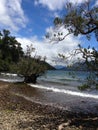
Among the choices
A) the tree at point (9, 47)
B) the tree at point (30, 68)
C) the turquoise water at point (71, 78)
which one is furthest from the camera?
the tree at point (9, 47)

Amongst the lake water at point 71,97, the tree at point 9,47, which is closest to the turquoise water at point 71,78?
the lake water at point 71,97

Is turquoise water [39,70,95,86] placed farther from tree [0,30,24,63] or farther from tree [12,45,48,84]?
tree [0,30,24,63]

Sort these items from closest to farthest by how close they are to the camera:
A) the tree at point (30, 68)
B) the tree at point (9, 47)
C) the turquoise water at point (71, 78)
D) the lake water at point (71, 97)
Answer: the turquoise water at point (71, 78) → the lake water at point (71, 97) → the tree at point (30, 68) → the tree at point (9, 47)

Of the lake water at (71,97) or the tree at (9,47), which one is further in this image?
the tree at (9,47)

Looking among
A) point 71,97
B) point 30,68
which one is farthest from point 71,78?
point 71,97

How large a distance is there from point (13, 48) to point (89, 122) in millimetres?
88315

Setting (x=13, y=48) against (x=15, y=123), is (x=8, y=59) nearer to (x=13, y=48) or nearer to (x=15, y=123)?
(x=13, y=48)

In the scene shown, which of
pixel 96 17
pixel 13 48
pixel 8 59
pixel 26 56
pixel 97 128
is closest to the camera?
pixel 97 128

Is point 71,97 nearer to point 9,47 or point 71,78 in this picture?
point 71,78

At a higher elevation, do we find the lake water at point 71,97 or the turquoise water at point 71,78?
the turquoise water at point 71,78

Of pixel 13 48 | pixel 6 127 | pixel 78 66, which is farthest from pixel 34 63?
pixel 13 48

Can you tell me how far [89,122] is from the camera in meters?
11.7

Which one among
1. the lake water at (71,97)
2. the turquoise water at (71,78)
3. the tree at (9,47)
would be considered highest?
the tree at (9,47)

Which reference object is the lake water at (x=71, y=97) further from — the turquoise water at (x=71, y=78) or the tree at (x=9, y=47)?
the tree at (x=9, y=47)
